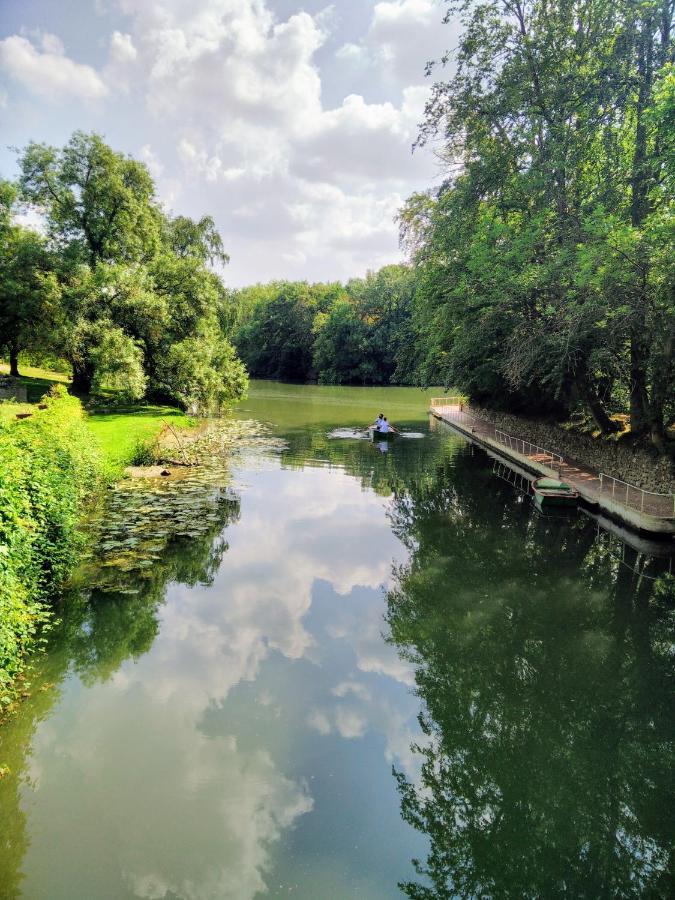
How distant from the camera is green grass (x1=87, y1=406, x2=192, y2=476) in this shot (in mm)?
22058

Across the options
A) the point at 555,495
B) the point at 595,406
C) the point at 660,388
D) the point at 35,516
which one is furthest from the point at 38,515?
the point at 595,406

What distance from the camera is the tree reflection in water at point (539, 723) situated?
5965 mm

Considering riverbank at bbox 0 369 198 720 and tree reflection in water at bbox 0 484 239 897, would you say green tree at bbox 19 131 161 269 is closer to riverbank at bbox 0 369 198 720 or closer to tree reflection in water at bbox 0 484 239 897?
riverbank at bbox 0 369 198 720

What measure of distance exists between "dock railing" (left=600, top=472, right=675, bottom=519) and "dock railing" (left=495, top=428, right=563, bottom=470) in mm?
5130

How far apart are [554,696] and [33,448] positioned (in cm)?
1109

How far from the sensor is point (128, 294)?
34.1 meters

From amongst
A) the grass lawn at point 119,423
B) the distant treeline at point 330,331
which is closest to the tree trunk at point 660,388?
the grass lawn at point 119,423

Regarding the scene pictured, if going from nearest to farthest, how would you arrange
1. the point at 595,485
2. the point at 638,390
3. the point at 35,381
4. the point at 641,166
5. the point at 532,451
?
1. the point at 641,166
2. the point at 595,485
3. the point at 638,390
4. the point at 532,451
5. the point at 35,381

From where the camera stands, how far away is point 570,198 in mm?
23547

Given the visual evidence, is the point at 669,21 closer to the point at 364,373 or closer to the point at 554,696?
the point at 554,696

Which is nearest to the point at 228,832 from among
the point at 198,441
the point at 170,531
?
the point at 170,531

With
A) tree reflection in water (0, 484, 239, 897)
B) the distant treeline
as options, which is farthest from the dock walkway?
the distant treeline

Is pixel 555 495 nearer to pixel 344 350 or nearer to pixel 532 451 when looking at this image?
pixel 532 451

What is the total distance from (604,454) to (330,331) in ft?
267
